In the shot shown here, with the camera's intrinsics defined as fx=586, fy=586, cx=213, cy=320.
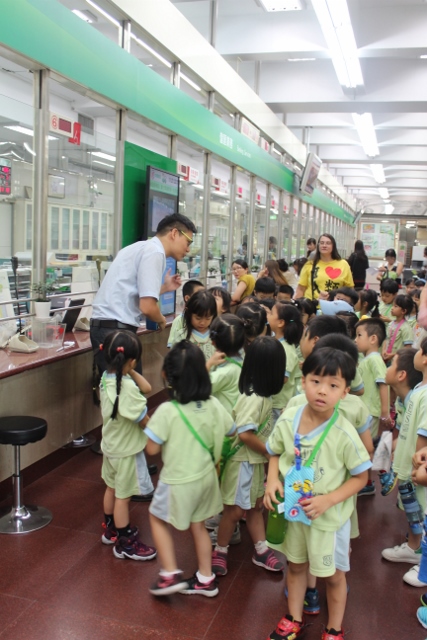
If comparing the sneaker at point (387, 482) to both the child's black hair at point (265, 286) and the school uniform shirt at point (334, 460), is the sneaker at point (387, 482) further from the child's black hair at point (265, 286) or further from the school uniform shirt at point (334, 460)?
the child's black hair at point (265, 286)

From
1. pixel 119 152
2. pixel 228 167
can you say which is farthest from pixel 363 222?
pixel 119 152

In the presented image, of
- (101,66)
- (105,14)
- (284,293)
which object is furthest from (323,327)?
(105,14)

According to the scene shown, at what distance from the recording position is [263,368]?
2.41m

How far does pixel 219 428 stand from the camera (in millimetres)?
2309

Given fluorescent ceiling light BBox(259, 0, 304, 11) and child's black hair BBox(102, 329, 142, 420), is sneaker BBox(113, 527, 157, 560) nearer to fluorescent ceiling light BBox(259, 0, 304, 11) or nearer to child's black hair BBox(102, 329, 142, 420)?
child's black hair BBox(102, 329, 142, 420)

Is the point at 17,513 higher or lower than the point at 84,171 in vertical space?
lower

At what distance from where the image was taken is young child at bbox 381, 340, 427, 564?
7.86 feet

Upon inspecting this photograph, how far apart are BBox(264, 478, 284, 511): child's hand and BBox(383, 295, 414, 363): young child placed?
2907mm

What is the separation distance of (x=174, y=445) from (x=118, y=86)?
10.1 ft

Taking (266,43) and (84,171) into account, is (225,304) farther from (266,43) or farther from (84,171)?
(266,43)

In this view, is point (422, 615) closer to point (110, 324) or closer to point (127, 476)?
point (127, 476)

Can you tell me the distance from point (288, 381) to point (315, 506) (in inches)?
51.7

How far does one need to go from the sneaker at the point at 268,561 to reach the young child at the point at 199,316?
1132 mm

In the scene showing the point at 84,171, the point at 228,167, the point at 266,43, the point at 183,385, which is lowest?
the point at 183,385
